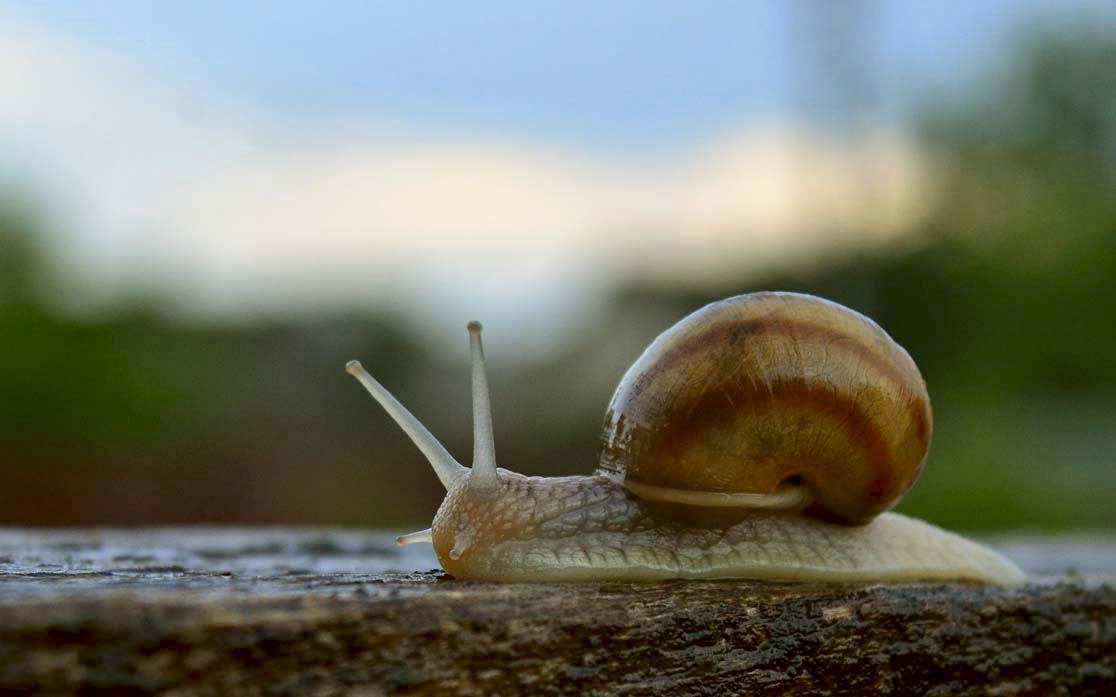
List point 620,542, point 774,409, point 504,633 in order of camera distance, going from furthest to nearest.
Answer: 1. point 774,409
2. point 620,542
3. point 504,633

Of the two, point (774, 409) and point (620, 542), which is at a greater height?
point (774, 409)

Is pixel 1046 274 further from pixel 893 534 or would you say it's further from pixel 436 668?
pixel 436 668

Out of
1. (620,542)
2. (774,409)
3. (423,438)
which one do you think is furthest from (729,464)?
(423,438)

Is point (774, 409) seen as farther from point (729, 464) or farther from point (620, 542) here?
point (620, 542)

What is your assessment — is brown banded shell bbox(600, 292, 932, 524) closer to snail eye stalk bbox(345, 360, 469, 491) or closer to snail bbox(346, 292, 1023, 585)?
snail bbox(346, 292, 1023, 585)

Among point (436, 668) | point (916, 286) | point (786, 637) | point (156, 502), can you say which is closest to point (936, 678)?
point (786, 637)

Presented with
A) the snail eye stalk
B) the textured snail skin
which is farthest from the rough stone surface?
the snail eye stalk

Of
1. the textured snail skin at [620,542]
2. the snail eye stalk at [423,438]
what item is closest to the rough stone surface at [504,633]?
the textured snail skin at [620,542]
